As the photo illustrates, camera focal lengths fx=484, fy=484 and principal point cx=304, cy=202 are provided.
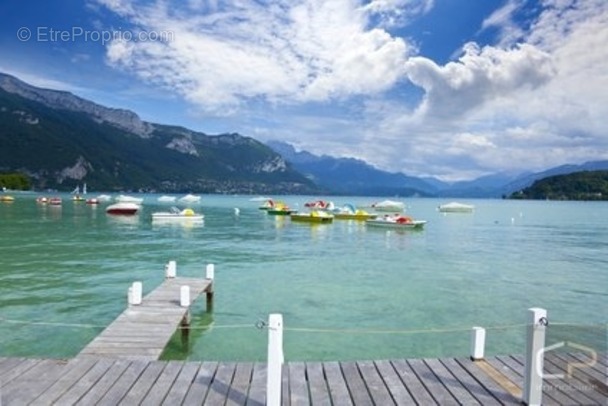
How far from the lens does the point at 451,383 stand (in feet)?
27.7

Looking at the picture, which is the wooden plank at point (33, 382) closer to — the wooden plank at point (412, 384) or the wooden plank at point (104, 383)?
the wooden plank at point (104, 383)

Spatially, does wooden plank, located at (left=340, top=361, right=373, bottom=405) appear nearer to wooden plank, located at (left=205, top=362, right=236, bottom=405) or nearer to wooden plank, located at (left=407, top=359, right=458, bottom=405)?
wooden plank, located at (left=407, top=359, right=458, bottom=405)

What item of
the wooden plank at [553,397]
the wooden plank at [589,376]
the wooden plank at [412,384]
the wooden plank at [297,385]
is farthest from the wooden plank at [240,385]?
the wooden plank at [589,376]

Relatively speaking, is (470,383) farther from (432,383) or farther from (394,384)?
(394,384)

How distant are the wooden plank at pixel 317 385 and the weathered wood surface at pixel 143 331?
372 cm

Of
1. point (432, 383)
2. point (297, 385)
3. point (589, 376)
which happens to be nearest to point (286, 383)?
point (297, 385)

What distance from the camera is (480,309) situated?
21.5m

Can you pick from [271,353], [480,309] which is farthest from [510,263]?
[271,353]

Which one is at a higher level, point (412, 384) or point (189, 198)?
point (412, 384)

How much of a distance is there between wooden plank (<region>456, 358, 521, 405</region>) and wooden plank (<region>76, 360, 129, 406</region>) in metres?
6.38

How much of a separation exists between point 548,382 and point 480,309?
1355 cm

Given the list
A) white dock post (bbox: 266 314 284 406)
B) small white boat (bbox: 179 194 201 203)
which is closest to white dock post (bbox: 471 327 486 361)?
white dock post (bbox: 266 314 284 406)

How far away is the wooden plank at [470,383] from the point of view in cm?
779

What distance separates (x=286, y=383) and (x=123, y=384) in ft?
9.10
